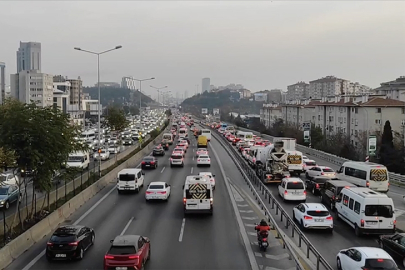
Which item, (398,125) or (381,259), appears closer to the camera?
(381,259)

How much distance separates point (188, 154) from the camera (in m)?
59.4

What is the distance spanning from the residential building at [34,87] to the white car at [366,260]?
427ft

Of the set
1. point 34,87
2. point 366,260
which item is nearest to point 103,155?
point 366,260

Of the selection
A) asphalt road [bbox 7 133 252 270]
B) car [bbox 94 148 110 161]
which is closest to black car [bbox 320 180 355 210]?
asphalt road [bbox 7 133 252 270]

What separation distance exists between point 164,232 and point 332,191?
398 inches

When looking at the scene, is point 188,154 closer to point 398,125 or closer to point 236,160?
point 236,160

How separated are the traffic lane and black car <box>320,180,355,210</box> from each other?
10.8m

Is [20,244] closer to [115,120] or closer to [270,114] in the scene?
[115,120]

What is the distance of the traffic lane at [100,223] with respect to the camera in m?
16.0

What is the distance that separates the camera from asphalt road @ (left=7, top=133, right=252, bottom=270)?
52.8ft

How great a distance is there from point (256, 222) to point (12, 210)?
41.6 ft

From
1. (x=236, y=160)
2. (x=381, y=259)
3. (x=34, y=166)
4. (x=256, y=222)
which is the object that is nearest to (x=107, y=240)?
(x=34, y=166)

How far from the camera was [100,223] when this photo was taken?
22562 millimetres

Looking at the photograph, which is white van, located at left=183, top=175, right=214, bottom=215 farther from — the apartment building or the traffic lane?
the apartment building
